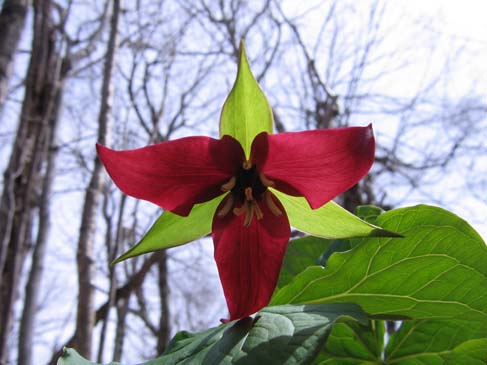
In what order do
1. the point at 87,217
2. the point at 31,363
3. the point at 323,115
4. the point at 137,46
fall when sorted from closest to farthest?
the point at 87,217, the point at 31,363, the point at 323,115, the point at 137,46

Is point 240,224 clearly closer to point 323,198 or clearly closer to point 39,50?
point 323,198

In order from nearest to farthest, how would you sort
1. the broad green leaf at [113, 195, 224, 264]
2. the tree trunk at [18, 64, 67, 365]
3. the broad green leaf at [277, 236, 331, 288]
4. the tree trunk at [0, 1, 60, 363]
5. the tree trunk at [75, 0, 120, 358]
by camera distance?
the broad green leaf at [113, 195, 224, 264]
the broad green leaf at [277, 236, 331, 288]
the tree trunk at [75, 0, 120, 358]
the tree trunk at [0, 1, 60, 363]
the tree trunk at [18, 64, 67, 365]

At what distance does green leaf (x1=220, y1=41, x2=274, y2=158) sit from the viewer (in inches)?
14.6

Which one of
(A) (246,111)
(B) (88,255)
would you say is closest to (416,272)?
(A) (246,111)

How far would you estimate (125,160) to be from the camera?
1.08 ft

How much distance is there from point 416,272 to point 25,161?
5.38ft

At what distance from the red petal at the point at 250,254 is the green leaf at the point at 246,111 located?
61 millimetres

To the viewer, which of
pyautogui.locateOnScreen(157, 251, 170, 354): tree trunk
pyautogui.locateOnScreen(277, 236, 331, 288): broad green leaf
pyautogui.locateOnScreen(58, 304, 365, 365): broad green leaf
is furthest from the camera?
pyautogui.locateOnScreen(157, 251, 170, 354): tree trunk

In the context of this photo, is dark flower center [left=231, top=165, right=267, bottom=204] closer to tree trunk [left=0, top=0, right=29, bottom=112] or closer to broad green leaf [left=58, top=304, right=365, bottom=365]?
broad green leaf [left=58, top=304, right=365, bottom=365]

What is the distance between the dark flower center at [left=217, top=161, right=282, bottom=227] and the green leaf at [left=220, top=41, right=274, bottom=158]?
0.09ft

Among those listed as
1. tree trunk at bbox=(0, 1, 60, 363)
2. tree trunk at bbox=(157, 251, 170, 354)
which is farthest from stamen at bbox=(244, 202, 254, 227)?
tree trunk at bbox=(157, 251, 170, 354)

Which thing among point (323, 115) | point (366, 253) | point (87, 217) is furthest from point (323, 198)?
point (323, 115)

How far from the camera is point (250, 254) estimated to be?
14.6 inches

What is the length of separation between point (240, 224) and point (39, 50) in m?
1.75
